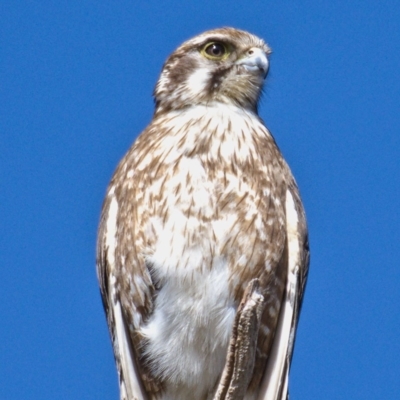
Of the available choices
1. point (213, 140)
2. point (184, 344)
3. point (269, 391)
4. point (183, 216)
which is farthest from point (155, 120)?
point (269, 391)

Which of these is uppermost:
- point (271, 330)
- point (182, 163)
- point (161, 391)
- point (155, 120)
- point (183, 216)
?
point (155, 120)

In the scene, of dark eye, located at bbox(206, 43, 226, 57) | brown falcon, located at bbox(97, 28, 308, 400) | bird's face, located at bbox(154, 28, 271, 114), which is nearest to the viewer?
brown falcon, located at bbox(97, 28, 308, 400)

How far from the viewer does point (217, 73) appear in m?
6.14

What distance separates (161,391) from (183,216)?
1.03 meters

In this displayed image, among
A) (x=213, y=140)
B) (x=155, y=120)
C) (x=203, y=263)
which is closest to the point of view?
(x=203, y=263)

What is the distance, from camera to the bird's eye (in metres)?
6.21

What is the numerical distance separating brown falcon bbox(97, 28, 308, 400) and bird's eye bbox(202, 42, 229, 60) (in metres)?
0.52

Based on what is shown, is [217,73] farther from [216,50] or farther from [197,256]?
[197,256]

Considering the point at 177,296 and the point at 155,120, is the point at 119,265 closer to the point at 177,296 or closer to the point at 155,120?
the point at 177,296

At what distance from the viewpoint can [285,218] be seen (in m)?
5.61

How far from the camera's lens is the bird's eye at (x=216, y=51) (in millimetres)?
6215

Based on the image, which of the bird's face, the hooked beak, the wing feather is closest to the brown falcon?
the wing feather

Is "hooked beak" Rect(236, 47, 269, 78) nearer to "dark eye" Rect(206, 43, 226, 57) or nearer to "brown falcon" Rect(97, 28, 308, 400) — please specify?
"dark eye" Rect(206, 43, 226, 57)

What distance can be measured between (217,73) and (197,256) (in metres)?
1.33
